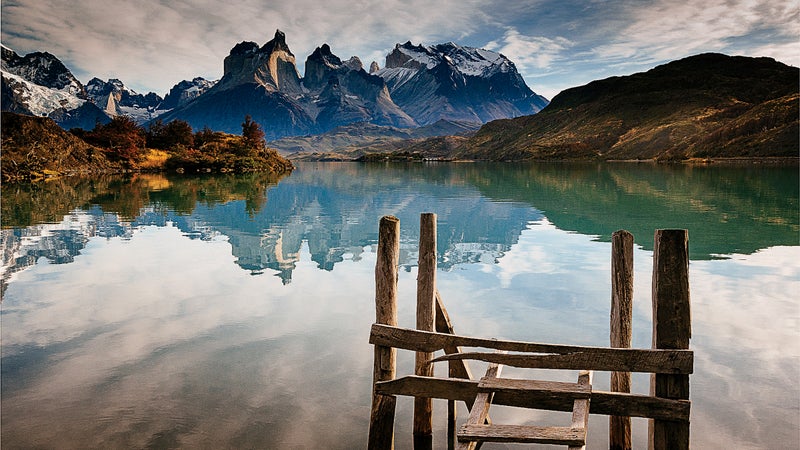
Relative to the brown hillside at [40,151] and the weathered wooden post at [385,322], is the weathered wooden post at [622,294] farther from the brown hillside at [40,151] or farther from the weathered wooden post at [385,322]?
the brown hillside at [40,151]

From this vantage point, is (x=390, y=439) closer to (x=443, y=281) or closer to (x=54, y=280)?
(x=443, y=281)

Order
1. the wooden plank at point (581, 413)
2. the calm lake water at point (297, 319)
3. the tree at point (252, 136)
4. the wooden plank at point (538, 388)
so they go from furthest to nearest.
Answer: the tree at point (252, 136), the calm lake water at point (297, 319), the wooden plank at point (538, 388), the wooden plank at point (581, 413)

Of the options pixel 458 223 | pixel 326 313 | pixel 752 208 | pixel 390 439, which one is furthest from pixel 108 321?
pixel 752 208

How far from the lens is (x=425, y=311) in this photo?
25.4ft

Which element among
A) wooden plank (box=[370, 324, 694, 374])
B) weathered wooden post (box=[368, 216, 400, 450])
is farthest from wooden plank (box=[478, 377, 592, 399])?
weathered wooden post (box=[368, 216, 400, 450])

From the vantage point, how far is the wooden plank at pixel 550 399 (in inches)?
246

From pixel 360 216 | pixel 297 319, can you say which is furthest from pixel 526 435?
pixel 360 216

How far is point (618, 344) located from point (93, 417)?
7.59 m

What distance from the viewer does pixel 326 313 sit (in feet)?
48.9

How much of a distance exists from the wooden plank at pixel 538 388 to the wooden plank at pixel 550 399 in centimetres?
4

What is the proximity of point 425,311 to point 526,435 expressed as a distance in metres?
2.37

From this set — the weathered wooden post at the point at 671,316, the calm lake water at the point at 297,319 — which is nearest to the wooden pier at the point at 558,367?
the weathered wooden post at the point at 671,316

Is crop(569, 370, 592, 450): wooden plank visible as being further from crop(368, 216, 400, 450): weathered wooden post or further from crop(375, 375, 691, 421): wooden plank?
crop(368, 216, 400, 450): weathered wooden post

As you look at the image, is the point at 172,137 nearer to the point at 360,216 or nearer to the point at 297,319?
the point at 360,216
